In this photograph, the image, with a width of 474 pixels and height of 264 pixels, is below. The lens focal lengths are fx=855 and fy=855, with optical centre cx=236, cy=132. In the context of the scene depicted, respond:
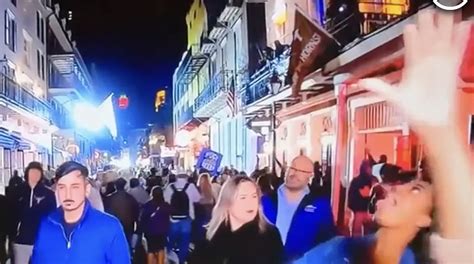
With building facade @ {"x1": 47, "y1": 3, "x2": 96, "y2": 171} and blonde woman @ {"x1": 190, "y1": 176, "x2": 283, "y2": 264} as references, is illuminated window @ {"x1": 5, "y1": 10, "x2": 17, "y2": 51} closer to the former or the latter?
building facade @ {"x1": 47, "y1": 3, "x2": 96, "y2": 171}

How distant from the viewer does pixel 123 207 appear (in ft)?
10.2

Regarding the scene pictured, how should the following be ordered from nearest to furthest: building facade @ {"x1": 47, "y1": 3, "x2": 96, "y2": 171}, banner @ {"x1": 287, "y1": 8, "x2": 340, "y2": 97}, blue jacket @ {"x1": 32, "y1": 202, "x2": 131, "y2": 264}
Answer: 1. blue jacket @ {"x1": 32, "y1": 202, "x2": 131, "y2": 264}
2. building facade @ {"x1": 47, "y1": 3, "x2": 96, "y2": 171}
3. banner @ {"x1": 287, "y1": 8, "x2": 340, "y2": 97}

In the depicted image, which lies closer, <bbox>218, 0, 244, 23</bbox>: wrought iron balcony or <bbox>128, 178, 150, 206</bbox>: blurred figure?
<bbox>128, 178, 150, 206</bbox>: blurred figure

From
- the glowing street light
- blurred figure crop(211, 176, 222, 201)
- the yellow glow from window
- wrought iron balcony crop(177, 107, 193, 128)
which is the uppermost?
the yellow glow from window

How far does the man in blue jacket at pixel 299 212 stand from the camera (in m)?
3.18

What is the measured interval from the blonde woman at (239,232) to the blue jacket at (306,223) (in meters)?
0.04

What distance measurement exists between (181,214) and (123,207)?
0.73ft

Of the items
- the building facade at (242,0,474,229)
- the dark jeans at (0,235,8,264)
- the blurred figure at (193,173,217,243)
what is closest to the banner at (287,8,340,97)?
the building facade at (242,0,474,229)

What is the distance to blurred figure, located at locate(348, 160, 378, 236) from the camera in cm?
323

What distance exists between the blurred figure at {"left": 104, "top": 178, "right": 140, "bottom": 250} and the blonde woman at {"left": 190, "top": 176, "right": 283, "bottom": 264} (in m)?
0.26

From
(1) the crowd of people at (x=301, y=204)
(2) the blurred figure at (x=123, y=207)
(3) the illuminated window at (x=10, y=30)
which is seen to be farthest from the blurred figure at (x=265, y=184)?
(3) the illuminated window at (x=10, y=30)

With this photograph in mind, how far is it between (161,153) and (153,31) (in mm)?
500

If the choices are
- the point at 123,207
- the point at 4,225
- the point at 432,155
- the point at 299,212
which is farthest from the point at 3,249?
the point at 432,155

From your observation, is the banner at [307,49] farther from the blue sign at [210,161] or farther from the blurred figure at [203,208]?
the blurred figure at [203,208]
